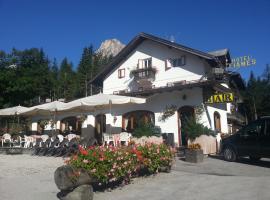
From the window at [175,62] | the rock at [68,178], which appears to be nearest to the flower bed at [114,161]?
the rock at [68,178]

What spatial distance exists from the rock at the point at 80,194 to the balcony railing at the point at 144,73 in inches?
583

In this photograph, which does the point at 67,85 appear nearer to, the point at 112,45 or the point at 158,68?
the point at 158,68

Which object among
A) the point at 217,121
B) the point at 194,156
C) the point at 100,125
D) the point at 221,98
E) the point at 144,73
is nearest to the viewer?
the point at 194,156

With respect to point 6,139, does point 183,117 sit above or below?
above

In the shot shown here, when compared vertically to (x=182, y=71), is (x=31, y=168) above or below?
below

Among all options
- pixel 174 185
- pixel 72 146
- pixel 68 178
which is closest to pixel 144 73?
pixel 72 146

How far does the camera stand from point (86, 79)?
5691cm

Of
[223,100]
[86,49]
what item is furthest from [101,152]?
[86,49]

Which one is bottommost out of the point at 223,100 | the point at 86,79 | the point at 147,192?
the point at 147,192

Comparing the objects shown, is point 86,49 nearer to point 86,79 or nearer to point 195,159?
point 86,79

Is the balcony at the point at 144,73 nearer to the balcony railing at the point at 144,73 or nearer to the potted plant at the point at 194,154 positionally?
the balcony railing at the point at 144,73

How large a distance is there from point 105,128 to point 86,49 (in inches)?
1764

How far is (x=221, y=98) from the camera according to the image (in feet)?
50.8

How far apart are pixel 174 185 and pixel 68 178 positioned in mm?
2735
